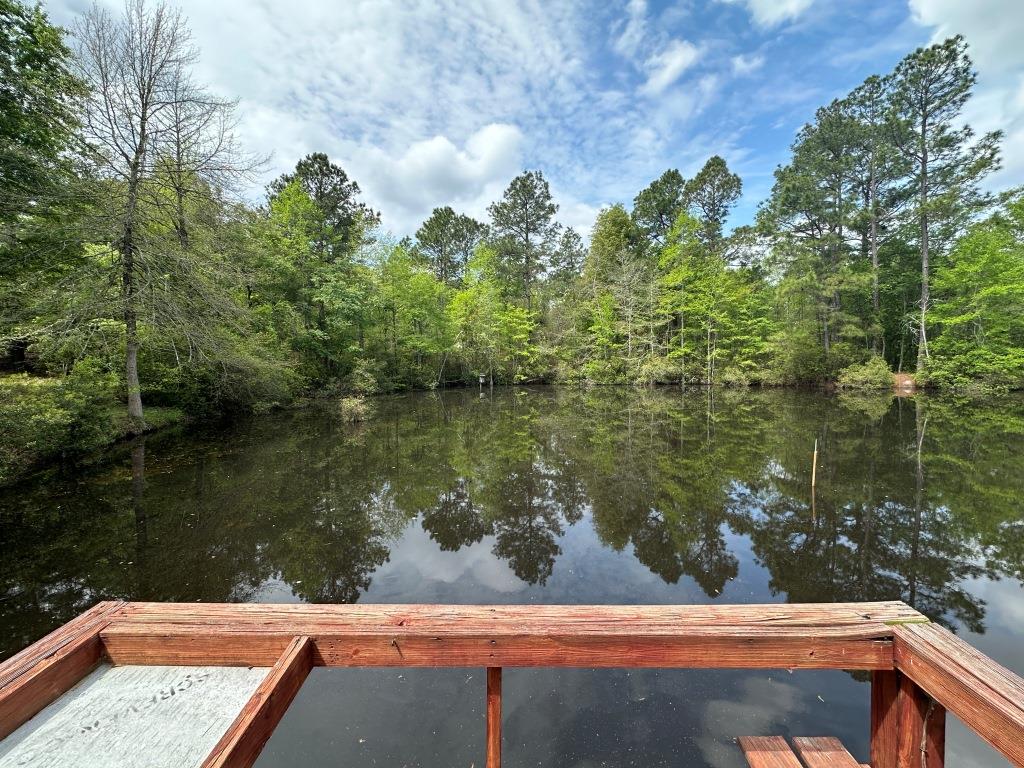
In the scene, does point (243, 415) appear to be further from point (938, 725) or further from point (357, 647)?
point (938, 725)

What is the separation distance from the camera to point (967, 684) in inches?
42.9

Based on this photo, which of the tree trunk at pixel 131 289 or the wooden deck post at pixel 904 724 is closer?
the wooden deck post at pixel 904 724

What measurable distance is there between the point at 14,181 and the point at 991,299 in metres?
36.6

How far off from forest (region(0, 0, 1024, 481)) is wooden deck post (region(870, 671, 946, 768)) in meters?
11.2

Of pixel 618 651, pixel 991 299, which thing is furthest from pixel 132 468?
pixel 991 299

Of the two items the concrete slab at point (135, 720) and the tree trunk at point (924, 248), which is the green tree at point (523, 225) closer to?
the tree trunk at point (924, 248)

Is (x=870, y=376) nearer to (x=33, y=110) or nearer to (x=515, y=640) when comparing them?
(x=515, y=640)

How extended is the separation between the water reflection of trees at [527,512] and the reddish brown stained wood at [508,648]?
350 centimetres

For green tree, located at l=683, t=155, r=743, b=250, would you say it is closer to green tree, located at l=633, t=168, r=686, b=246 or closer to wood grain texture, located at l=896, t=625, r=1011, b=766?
green tree, located at l=633, t=168, r=686, b=246

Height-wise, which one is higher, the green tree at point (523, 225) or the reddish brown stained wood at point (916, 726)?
the green tree at point (523, 225)

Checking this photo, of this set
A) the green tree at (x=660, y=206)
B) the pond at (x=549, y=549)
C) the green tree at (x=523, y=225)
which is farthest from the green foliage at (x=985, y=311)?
the green tree at (x=523, y=225)

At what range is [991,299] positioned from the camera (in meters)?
21.4

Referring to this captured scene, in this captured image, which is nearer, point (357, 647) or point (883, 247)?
point (357, 647)

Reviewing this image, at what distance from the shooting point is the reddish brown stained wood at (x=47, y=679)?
1.09 meters
